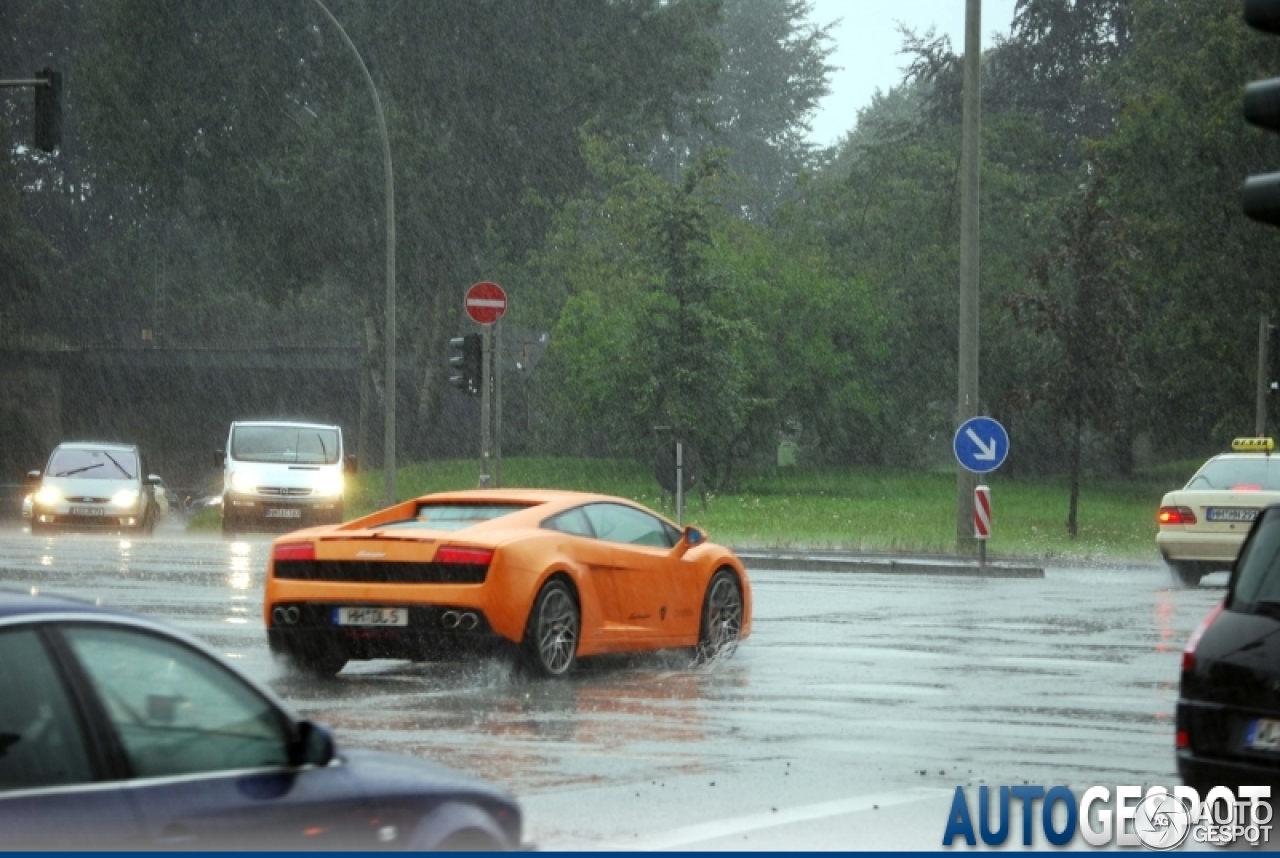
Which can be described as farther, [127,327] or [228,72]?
[127,327]

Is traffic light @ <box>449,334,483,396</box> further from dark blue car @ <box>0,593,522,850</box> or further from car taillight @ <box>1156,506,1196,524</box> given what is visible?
dark blue car @ <box>0,593,522,850</box>

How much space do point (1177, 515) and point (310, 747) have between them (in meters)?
20.9

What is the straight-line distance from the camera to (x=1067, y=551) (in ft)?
112

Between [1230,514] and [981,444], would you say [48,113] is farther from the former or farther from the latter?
[1230,514]

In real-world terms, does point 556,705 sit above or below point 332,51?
below

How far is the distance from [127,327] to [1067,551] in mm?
44901

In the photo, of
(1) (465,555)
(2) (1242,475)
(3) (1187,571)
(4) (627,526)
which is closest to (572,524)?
(4) (627,526)

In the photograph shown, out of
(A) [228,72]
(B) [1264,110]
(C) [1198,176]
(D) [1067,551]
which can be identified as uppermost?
(A) [228,72]

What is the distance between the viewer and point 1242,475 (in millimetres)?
25531

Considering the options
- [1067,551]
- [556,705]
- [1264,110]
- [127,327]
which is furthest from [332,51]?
[1264,110]

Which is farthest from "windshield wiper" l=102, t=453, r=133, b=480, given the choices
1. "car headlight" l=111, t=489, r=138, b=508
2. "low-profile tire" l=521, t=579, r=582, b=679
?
"low-profile tire" l=521, t=579, r=582, b=679

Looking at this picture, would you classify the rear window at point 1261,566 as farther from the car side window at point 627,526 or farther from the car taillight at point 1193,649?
the car side window at point 627,526

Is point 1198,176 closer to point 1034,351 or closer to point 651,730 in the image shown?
point 1034,351

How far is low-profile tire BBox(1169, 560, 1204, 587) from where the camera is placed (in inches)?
1013
